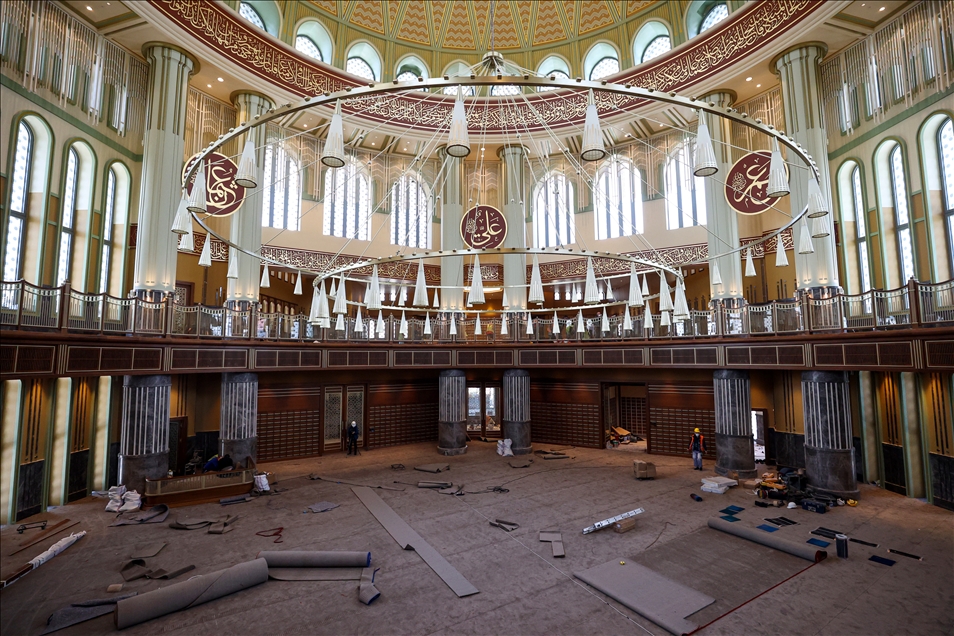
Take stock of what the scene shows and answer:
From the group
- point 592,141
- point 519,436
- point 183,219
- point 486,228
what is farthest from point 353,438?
point 592,141

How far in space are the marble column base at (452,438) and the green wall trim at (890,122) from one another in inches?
524

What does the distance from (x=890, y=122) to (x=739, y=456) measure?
8.92 metres

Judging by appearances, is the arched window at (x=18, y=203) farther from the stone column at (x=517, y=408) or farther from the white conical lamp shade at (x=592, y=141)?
the stone column at (x=517, y=408)

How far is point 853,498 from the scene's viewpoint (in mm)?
10703

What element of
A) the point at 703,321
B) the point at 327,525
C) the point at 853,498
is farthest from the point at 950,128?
the point at 327,525

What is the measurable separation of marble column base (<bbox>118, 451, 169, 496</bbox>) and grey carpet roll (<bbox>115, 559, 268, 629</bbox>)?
18.8 feet

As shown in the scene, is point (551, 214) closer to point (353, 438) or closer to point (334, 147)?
point (353, 438)

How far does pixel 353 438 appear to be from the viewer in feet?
53.5

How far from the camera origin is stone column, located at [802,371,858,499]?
1100 cm

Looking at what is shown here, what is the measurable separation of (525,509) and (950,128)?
12.1 m

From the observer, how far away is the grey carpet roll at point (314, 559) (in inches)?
285

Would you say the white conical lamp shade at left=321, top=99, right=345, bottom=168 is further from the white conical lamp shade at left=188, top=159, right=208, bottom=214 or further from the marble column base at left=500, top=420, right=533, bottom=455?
the marble column base at left=500, top=420, right=533, bottom=455

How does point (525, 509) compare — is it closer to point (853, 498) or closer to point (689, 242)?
point (853, 498)

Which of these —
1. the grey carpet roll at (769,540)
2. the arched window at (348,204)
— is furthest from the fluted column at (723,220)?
the arched window at (348,204)
